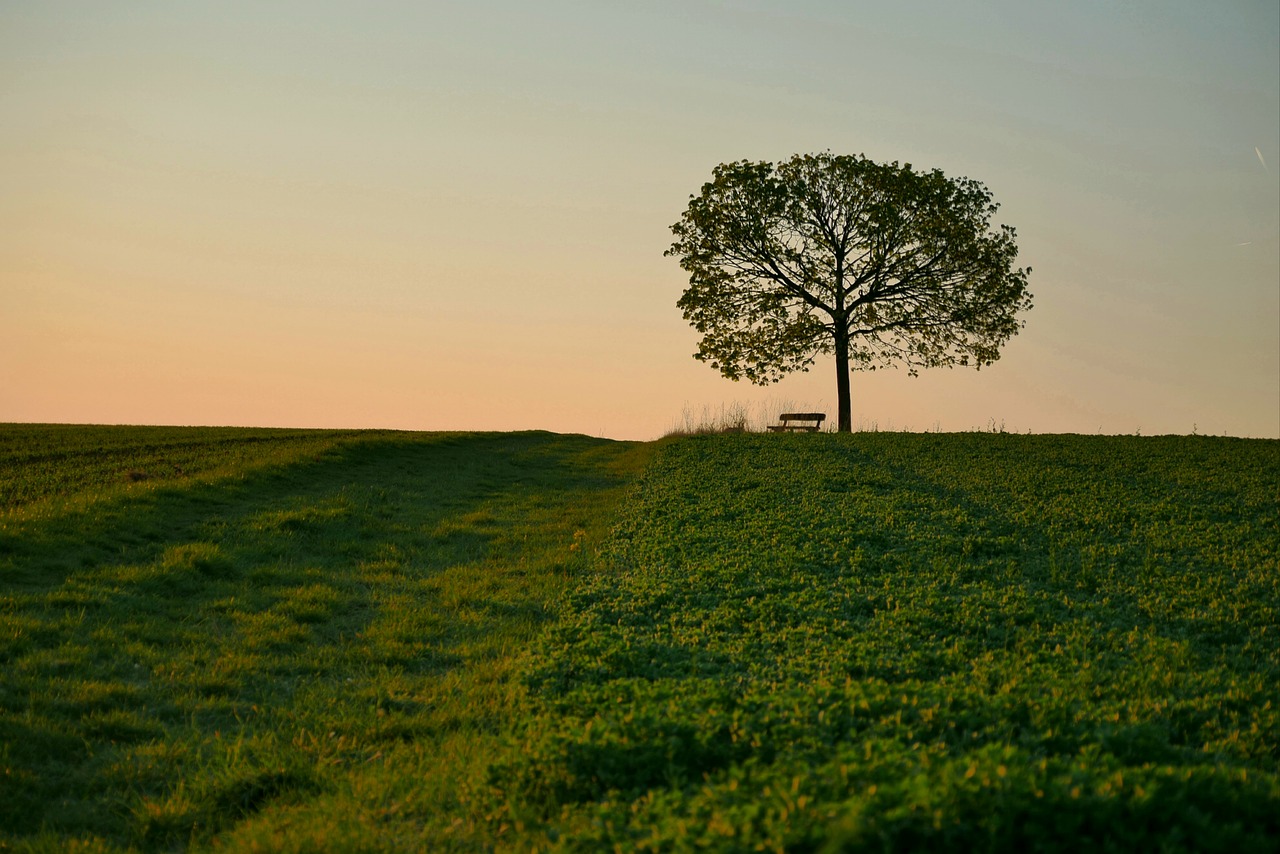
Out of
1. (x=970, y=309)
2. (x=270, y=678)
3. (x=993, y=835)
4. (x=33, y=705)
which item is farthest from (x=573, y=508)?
(x=970, y=309)

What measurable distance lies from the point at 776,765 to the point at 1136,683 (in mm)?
4328

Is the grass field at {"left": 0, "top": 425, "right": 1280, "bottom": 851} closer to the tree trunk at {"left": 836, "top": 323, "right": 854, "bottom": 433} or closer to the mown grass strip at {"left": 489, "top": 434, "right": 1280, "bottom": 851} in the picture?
the mown grass strip at {"left": 489, "top": 434, "right": 1280, "bottom": 851}

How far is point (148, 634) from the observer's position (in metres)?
11.3

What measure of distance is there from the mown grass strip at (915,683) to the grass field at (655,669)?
0.03m

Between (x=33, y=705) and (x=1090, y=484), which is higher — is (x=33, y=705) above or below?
below

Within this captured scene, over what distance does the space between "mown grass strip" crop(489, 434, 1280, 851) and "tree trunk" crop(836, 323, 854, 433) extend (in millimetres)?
22548

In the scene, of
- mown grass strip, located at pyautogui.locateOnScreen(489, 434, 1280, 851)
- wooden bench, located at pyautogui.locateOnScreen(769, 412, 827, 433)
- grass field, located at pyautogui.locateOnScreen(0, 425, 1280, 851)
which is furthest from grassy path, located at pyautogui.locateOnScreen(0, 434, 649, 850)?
wooden bench, located at pyautogui.locateOnScreen(769, 412, 827, 433)

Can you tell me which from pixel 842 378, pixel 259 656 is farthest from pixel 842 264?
pixel 259 656

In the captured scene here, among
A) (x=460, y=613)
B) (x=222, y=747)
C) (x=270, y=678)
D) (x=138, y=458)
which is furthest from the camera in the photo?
(x=138, y=458)

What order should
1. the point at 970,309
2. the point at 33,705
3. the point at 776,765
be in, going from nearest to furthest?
the point at 776,765
the point at 33,705
the point at 970,309

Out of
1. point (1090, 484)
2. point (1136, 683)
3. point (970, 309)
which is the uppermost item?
point (970, 309)

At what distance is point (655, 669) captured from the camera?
8.52 metres

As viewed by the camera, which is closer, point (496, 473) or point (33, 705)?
point (33, 705)

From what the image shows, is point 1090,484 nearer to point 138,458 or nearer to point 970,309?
point 970,309
